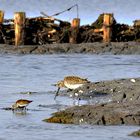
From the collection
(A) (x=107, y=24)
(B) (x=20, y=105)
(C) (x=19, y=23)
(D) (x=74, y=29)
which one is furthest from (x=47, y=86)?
(D) (x=74, y=29)

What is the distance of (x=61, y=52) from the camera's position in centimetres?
2783

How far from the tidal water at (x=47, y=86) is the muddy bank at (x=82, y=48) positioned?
0.70m

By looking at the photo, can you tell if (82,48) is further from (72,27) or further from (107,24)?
(107,24)

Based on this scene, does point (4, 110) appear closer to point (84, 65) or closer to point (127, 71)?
point (127, 71)

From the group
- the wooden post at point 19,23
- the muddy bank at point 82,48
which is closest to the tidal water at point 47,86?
the muddy bank at point 82,48

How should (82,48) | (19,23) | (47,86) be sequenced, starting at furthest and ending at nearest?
(82,48) < (19,23) < (47,86)

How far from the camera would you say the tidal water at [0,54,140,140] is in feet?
38.7

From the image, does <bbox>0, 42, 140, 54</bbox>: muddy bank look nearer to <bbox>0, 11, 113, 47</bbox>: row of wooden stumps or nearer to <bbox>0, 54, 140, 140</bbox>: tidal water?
<bbox>0, 11, 113, 47</bbox>: row of wooden stumps

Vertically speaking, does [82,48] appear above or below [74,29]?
below

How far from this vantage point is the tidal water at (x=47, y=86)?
11781mm

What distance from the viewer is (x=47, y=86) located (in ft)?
60.6

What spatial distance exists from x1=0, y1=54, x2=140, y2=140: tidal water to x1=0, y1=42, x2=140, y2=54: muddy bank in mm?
697

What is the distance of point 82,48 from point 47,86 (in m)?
9.71

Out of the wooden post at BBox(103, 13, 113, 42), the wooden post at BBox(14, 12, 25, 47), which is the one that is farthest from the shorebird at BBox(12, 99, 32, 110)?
the wooden post at BBox(103, 13, 113, 42)
